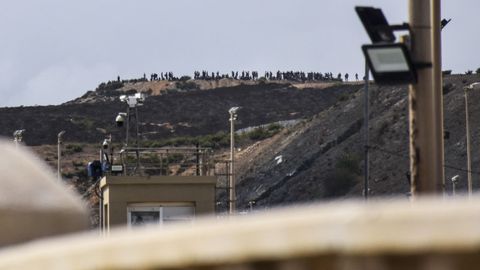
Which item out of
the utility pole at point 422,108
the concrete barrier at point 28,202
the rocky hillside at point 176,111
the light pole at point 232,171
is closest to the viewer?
the concrete barrier at point 28,202

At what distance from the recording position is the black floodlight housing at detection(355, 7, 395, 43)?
977 cm

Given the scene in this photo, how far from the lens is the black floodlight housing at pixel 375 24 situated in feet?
32.0

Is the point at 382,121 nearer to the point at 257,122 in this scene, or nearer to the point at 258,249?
the point at 257,122

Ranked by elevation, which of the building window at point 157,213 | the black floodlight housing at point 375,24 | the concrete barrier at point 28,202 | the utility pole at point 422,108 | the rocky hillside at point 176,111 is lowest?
the building window at point 157,213

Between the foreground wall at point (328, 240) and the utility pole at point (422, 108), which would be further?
the utility pole at point (422, 108)

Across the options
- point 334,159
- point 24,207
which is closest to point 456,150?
point 334,159

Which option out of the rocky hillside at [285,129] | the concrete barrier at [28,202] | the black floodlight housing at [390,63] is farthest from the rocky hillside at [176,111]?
the concrete barrier at [28,202]

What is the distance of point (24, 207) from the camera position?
22.1 ft

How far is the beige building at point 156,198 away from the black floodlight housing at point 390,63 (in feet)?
78.6

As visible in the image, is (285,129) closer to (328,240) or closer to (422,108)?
(422,108)

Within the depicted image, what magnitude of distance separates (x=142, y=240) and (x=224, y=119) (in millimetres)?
129675

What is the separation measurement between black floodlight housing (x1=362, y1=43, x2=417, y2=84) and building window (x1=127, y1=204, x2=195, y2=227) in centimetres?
2375

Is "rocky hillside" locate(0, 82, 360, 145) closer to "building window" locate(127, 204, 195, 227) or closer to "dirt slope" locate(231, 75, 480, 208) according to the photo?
"dirt slope" locate(231, 75, 480, 208)

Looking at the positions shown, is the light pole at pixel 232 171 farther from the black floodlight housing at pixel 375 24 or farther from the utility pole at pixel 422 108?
the utility pole at pixel 422 108
